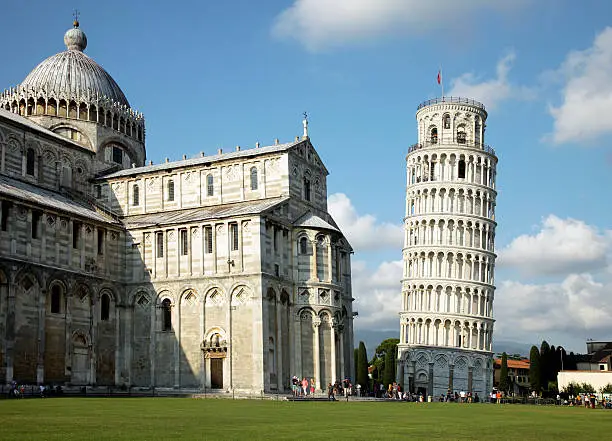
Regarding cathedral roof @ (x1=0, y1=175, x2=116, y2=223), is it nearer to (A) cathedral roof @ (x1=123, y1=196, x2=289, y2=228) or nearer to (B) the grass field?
(A) cathedral roof @ (x1=123, y1=196, x2=289, y2=228)

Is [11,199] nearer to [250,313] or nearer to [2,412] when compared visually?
[250,313]

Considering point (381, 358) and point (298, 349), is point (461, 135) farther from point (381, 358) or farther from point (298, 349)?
point (298, 349)

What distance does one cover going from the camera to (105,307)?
58156mm

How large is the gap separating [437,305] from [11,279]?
55.2m

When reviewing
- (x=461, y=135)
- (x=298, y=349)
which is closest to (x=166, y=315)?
(x=298, y=349)

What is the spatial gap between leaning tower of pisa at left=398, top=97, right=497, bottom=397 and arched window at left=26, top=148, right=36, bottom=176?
160 feet

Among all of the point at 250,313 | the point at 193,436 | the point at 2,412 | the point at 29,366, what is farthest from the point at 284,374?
the point at 193,436

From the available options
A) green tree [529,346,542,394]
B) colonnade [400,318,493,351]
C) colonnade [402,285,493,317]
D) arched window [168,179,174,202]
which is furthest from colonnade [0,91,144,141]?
green tree [529,346,542,394]

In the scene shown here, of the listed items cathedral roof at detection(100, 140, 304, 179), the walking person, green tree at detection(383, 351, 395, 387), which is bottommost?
green tree at detection(383, 351, 395, 387)

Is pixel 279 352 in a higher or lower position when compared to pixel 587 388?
higher

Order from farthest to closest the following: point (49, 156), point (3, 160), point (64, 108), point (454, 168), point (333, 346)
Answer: point (454, 168) < point (64, 108) < point (49, 156) < point (333, 346) < point (3, 160)

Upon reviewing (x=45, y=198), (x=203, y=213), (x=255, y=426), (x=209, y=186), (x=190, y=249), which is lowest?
(x=255, y=426)

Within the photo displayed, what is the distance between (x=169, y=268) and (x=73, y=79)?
20.1m

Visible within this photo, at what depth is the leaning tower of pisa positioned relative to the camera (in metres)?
93.6
